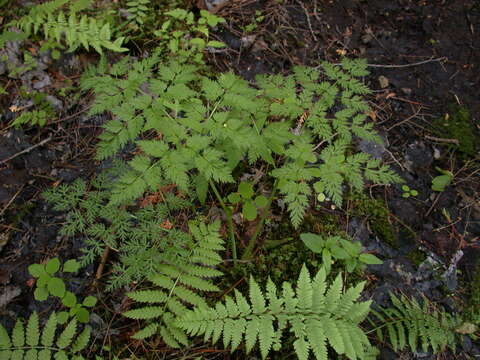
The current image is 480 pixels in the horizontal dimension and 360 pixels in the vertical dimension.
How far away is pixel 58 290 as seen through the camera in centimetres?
257

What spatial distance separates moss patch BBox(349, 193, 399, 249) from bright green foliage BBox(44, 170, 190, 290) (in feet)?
4.89

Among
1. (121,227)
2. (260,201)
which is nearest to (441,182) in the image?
(260,201)

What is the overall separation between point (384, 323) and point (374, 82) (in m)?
2.50

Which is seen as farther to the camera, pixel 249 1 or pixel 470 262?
pixel 249 1

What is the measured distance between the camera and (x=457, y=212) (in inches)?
128

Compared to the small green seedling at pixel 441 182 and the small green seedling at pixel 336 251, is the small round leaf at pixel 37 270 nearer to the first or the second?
the small green seedling at pixel 336 251

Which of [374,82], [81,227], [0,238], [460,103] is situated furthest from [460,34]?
[0,238]

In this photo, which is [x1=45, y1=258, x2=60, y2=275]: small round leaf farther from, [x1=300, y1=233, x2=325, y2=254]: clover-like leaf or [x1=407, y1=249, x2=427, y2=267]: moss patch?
[x1=407, y1=249, x2=427, y2=267]: moss patch

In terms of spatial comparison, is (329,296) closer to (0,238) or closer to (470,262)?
(470,262)

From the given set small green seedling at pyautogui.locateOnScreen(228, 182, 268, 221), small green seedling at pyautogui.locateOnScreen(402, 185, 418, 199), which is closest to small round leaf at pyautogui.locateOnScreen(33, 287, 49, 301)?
small green seedling at pyautogui.locateOnScreen(228, 182, 268, 221)

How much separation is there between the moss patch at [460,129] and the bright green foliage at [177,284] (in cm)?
254

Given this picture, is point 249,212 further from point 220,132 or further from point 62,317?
point 62,317

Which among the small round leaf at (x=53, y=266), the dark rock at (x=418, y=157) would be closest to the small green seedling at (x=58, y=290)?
the small round leaf at (x=53, y=266)

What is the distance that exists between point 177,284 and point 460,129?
10.1 feet
